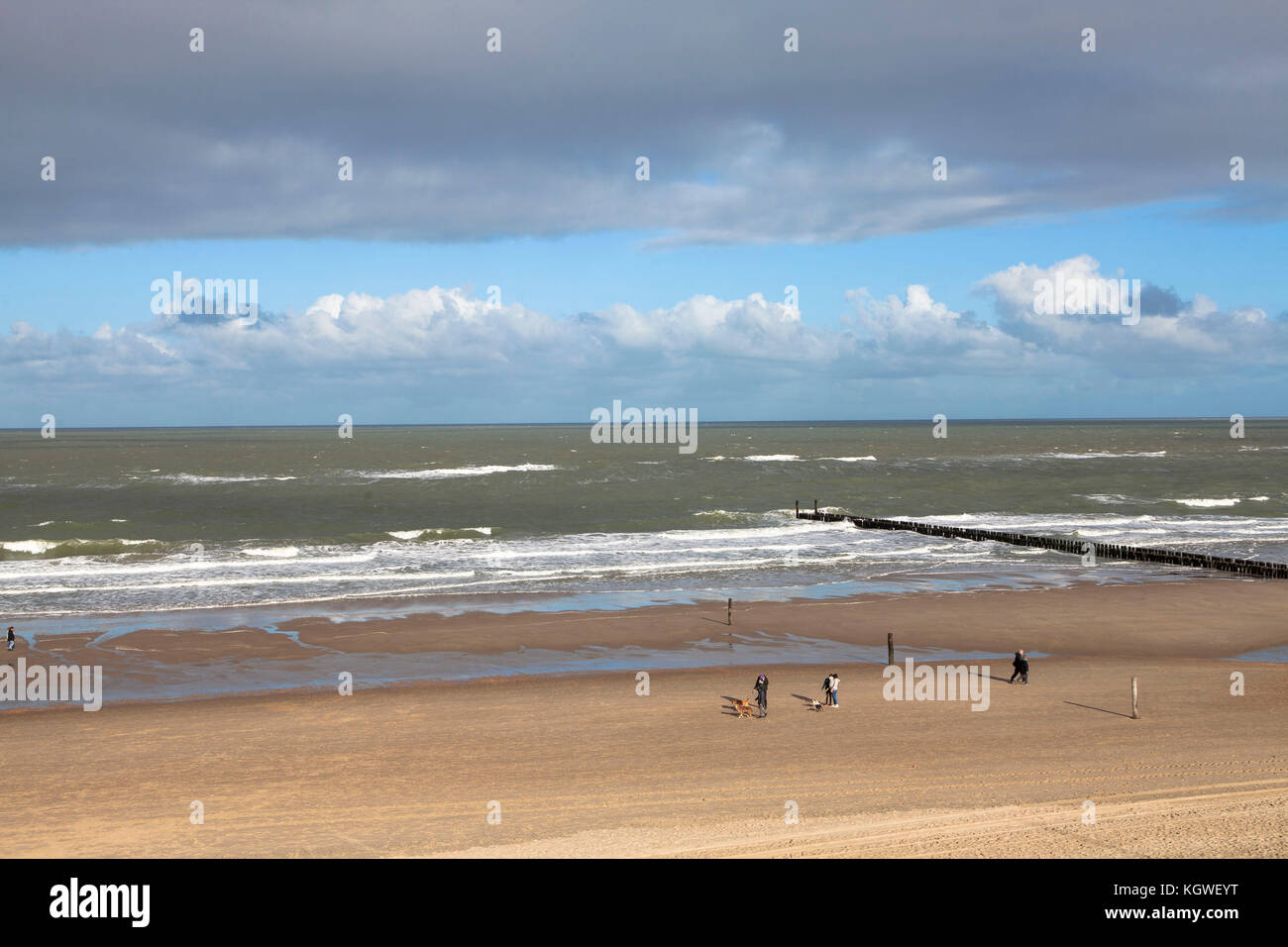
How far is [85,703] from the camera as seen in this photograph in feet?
85.8

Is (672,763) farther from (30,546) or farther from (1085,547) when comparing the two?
(30,546)

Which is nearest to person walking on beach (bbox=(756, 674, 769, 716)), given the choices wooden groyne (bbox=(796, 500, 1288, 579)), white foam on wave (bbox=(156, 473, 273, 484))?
wooden groyne (bbox=(796, 500, 1288, 579))

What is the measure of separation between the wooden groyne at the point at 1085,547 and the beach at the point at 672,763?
59.6 ft

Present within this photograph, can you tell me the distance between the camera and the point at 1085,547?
57.4 m

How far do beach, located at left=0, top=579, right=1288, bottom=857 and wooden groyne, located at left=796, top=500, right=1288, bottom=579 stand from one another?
715 inches

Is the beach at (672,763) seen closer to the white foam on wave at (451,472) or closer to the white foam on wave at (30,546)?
the white foam on wave at (30,546)

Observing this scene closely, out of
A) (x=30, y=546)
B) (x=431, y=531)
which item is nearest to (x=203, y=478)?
(x=30, y=546)

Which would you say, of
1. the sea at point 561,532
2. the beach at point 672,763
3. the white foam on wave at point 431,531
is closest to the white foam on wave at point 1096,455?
the sea at point 561,532

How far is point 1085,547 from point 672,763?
147 feet

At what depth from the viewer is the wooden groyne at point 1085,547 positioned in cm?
4953

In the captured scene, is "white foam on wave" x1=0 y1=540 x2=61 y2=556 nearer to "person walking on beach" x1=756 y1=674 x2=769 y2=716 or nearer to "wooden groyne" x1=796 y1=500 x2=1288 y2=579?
"wooden groyne" x1=796 y1=500 x2=1288 y2=579

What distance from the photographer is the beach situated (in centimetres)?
1620

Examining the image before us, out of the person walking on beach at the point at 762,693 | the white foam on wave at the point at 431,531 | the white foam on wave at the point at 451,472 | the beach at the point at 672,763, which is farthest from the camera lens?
the white foam on wave at the point at 451,472
